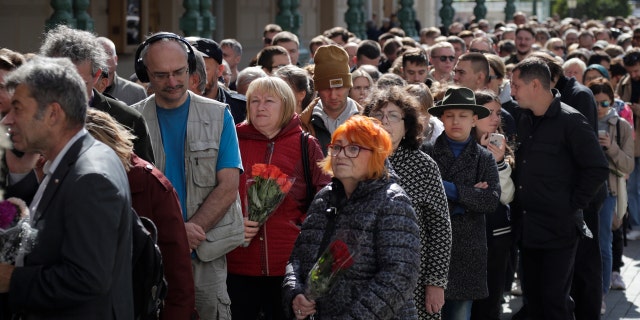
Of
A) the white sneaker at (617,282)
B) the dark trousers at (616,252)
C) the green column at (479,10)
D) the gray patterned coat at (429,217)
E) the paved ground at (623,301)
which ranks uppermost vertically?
the green column at (479,10)

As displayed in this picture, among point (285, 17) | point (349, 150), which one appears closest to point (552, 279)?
point (349, 150)

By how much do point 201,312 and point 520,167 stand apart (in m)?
2.97

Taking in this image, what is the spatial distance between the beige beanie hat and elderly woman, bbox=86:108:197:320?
305 centimetres

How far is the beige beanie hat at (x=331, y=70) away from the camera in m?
7.70

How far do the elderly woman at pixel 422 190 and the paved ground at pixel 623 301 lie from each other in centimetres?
346

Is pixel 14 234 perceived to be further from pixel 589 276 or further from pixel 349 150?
pixel 589 276

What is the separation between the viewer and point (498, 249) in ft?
24.7

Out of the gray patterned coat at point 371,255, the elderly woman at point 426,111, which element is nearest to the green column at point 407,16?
the elderly woman at point 426,111

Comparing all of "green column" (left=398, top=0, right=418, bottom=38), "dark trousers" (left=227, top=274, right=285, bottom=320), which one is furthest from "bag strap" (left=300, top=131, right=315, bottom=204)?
"green column" (left=398, top=0, right=418, bottom=38)

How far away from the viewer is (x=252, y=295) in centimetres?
626

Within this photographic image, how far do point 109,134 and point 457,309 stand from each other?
3.01m

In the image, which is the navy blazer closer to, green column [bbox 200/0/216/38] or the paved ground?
the paved ground

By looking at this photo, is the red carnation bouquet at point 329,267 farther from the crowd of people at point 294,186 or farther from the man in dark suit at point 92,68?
the man in dark suit at point 92,68

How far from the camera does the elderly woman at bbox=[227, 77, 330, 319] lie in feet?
20.3
